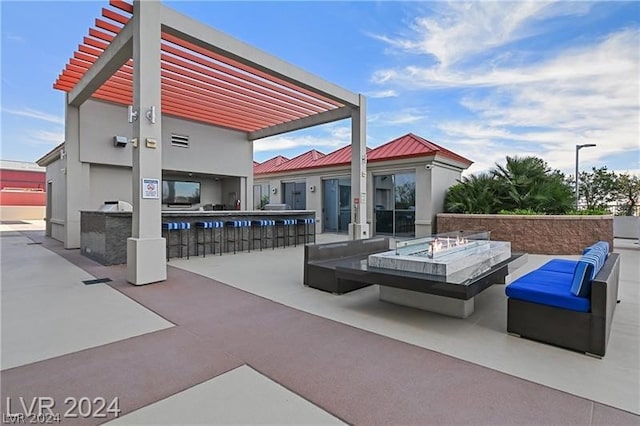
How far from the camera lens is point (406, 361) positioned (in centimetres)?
256

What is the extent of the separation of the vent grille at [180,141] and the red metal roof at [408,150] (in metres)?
6.90

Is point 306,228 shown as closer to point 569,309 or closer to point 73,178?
point 73,178

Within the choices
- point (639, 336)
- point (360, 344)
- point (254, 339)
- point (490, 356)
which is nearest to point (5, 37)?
point (254, 339)

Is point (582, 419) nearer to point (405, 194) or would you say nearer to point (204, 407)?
point (204, 407)

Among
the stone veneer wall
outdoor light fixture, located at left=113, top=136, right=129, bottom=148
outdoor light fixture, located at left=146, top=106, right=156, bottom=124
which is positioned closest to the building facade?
the stone veneer wall

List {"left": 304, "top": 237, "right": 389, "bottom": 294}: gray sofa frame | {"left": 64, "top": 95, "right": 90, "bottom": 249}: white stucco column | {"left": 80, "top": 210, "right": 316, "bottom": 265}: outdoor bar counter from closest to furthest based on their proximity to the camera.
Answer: {"left": 304, "top": 237, "right": 389, "bottom": 294}: gray sofa frame → {"left": 80, "top": 210, "right": 316, "bottom": 265}: outdoor bar counter → {"left": 64, "top": 95, "right": 90, "bottom": 249}: white stucco column

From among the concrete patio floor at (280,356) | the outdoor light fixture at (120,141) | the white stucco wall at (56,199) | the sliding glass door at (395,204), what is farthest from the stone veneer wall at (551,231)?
the white stucco wall at (56,199)

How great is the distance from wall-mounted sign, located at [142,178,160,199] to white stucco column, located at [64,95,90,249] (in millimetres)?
5889

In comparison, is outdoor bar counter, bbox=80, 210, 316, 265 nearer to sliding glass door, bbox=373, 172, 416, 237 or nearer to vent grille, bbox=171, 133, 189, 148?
vent grille, bbox=171, 133, 189, 148

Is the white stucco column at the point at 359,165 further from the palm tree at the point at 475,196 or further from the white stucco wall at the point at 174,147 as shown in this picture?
the white stucco wall at the point at 174,147

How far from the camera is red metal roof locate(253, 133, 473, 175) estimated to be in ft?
36.8

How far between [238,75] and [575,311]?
7810mm

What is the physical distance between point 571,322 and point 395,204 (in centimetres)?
941

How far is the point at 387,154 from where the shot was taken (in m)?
12.0
